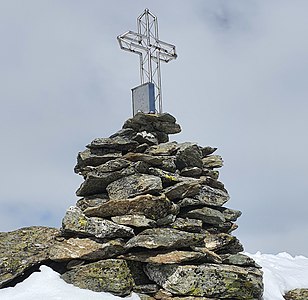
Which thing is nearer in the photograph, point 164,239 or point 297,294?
point 164,239

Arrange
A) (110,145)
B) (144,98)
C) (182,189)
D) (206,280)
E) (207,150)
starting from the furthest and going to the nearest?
(207,150) → (144,98) → (110,145) → (182,189) → (206,280)

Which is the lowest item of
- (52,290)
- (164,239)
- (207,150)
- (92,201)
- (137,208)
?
(52,290)

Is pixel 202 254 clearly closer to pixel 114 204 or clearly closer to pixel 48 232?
pixel 114 204

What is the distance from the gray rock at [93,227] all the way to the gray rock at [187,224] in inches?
57.8

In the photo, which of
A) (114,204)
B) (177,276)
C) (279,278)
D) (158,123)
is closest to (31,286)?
(114,204)

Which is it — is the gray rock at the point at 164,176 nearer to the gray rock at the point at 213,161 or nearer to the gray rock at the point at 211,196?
the gray rock at the point at 211,196

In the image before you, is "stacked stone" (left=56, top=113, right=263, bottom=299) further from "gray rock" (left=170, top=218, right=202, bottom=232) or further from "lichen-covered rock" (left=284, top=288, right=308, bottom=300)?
"lichen-covered rock" (left=284, top=288, right=308, bottom=300)

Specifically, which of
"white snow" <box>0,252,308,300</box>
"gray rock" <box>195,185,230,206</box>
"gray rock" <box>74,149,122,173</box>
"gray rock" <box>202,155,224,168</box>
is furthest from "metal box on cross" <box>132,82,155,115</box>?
"white snow" <box>0,252,308,300</box>

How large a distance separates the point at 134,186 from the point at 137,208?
803 mm

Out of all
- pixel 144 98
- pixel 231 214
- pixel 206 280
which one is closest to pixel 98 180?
pixel 144 98

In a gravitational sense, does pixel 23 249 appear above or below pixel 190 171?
below

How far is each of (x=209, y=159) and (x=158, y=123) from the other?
Answer: 7.92 feet

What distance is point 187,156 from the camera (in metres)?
14.7

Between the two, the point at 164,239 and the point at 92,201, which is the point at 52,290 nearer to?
the point at 164,239
